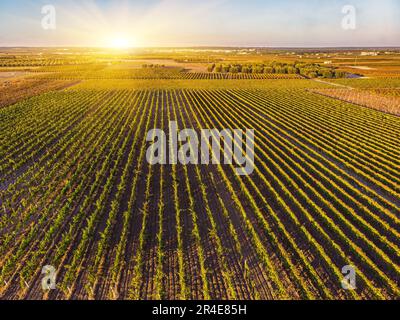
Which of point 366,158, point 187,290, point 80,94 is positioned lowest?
point 187,290

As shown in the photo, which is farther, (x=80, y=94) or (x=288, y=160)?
(x=80, y=94)

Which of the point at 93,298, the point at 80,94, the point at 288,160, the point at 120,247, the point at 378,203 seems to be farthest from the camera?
the point at 80,94

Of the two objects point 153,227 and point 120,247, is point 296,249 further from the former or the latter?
point 120,247

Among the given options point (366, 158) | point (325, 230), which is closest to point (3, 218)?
point (325, 230)
